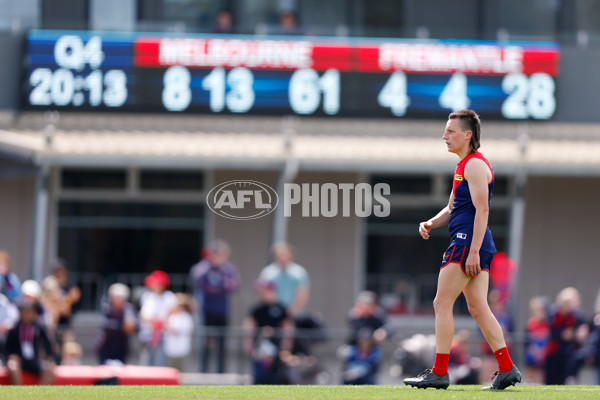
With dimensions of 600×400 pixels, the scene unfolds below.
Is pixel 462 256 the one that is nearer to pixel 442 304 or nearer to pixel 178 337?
pixel 442 304

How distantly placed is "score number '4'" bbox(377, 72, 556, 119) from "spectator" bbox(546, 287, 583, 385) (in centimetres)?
409

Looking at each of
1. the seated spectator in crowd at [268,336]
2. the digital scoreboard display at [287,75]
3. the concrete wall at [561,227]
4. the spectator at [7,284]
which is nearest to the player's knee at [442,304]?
the seated spectator in crowd at [268,336]

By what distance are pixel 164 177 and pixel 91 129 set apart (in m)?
1.55

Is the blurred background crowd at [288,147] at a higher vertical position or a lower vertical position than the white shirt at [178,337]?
higher

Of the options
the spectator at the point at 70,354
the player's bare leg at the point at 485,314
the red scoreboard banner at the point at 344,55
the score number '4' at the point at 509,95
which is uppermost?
the red scoreboard banner at the point at 344,55

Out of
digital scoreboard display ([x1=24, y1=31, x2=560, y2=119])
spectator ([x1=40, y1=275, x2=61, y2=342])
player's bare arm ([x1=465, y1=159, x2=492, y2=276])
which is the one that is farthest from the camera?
digital scoreboard display ([x1=24, y1=31, x2=560, y2=119])

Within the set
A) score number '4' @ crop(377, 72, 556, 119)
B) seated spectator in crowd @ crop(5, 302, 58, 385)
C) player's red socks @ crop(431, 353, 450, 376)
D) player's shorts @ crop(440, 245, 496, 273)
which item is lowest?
seated spectator in crowd @ crop(5, 302, 58, 385)

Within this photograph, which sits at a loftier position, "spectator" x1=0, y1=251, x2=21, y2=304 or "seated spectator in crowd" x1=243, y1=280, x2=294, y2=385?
"spectator" x1=0, y1=251, x2=21, y2=304

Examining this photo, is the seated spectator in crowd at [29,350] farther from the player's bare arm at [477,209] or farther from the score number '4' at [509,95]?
the score number '4' at [509,95]

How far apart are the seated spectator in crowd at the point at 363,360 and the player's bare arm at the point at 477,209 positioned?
6092mm

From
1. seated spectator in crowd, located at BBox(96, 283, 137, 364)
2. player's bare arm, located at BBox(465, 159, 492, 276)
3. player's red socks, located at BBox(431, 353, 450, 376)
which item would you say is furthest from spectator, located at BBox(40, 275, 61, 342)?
player's bare arm, located at BBox(465, 159, 492, 276)

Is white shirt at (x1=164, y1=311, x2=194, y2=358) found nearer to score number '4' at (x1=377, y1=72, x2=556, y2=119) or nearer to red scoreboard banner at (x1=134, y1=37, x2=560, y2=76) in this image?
red scoreboard banner at (x1=134, y1=37, x2=560, y2=76)

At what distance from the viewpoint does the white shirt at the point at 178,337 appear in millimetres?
13797

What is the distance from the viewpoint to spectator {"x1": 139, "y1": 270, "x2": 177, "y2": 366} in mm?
13859
